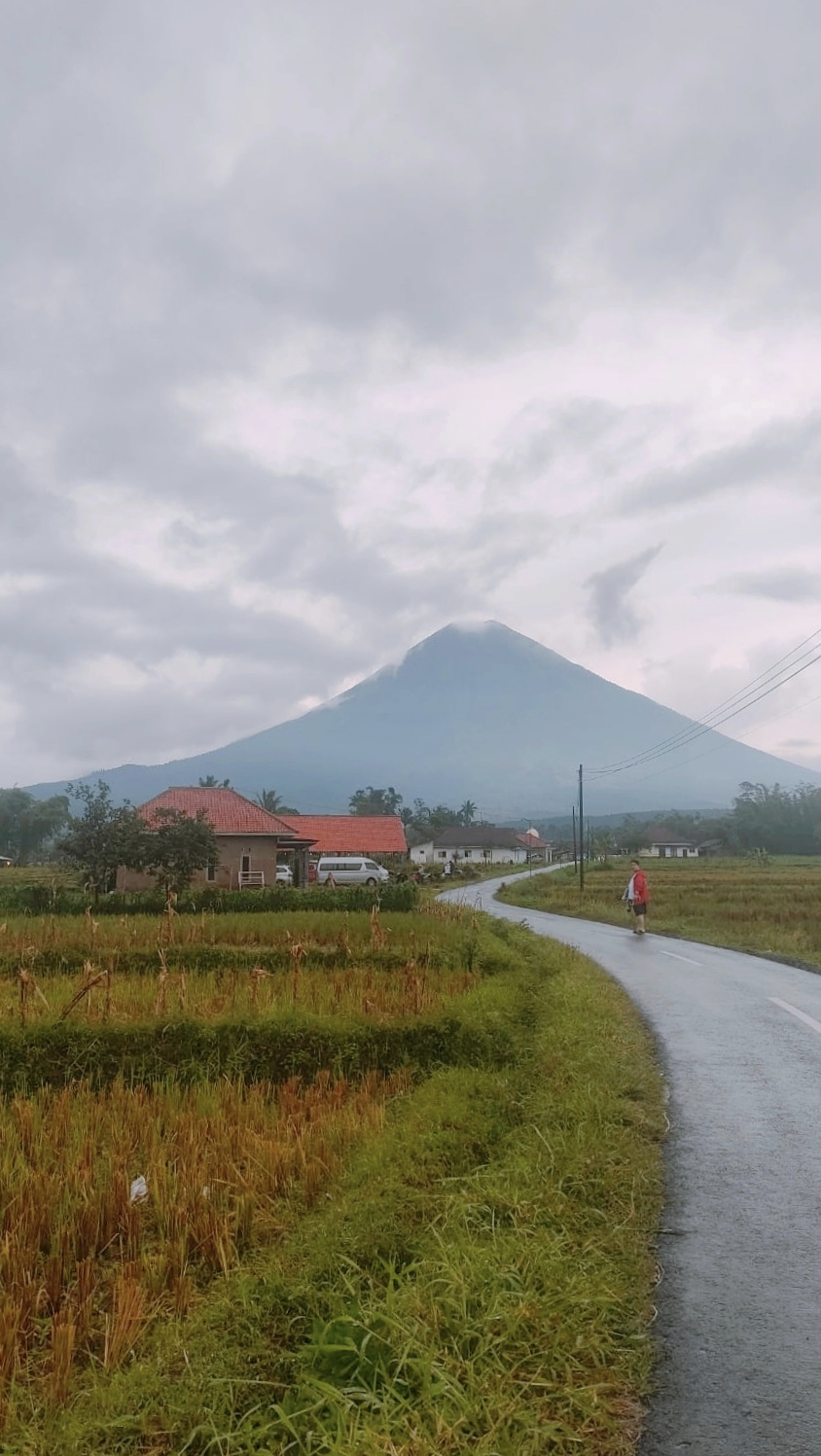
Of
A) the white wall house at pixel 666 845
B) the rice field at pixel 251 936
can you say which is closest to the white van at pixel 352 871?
the rice field at pixel 251 936

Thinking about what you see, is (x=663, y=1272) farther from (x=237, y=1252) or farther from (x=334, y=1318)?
(x=237, y=1252)

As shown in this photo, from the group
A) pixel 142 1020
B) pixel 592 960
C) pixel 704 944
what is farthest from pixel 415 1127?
pixel 704 944

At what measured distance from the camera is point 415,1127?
235 inches

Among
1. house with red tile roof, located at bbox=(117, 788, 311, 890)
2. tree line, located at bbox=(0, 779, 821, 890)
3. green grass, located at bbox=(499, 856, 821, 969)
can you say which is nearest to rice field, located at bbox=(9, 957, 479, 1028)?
green grass, located at bbox=(499, 856, 821, 969)

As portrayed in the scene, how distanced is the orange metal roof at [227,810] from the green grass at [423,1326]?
3981 cm

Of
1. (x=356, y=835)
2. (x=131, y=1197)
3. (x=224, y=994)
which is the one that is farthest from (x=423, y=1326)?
(x=356, y=835)

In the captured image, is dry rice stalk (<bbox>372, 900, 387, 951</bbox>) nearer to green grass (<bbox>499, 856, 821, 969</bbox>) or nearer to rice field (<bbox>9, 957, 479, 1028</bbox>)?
rice field (<bbox>9, 957, 479, 1028</bbox>)

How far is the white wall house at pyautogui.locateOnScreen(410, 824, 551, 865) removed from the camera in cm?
11969

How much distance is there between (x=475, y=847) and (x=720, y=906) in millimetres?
88696

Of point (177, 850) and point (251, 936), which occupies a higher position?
point (177, 850)

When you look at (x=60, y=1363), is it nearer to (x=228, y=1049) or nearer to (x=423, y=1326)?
(x=423, y=1326)

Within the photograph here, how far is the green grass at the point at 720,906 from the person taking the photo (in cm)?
2086

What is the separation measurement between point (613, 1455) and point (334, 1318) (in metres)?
1.01

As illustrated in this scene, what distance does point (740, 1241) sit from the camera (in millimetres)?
4539
